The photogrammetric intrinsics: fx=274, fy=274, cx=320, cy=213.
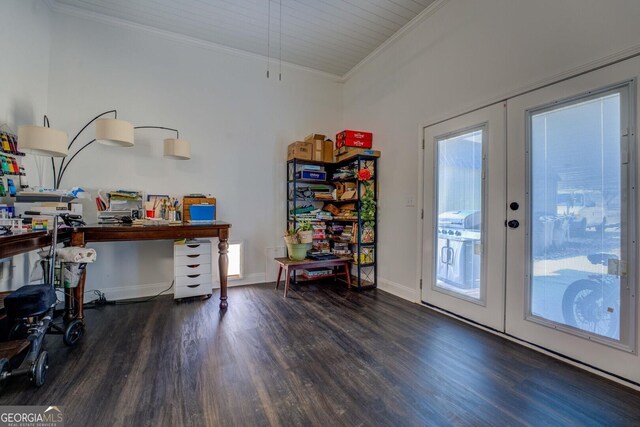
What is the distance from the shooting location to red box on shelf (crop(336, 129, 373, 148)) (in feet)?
11.5

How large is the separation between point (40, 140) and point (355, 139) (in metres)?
2.99

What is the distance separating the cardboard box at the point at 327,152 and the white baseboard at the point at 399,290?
67.8 inches

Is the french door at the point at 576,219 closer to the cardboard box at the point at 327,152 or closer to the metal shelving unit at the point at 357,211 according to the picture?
the metal shelving unit at the point at 357,211

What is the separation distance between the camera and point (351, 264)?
3654 millimetres

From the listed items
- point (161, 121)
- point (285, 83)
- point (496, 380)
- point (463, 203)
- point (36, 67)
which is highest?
point (285, 83)

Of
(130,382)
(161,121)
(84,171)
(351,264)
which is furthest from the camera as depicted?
(351,264)

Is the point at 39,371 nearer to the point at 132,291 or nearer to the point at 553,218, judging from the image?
the point at 132,291

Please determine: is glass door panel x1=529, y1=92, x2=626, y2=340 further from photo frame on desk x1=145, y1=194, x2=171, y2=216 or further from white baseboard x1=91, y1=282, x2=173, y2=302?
white baseboard x1=91, y1=282, x2=173, y2=302

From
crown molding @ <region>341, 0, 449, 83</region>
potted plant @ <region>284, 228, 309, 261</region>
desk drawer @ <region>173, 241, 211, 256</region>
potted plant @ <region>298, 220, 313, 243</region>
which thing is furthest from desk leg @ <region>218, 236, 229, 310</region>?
crown molding @ <region>341, 0, 449, 83</region>

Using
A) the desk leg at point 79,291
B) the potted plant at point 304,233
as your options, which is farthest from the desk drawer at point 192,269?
the potted plant at point 304,233

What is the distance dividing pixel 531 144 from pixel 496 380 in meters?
1.62

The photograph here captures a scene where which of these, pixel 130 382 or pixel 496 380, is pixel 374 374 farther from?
→ pixel 130 382

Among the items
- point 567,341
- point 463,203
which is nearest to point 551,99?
point 463,203

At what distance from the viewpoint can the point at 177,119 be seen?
3289 millimetres
